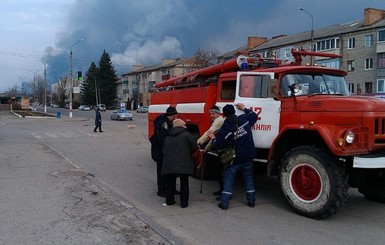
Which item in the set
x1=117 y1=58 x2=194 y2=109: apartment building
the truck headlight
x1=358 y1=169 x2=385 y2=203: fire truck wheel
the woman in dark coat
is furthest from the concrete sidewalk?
x1=117 y1=58 x2=194 y2=109: apartment building

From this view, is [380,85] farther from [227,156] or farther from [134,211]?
[134,211]

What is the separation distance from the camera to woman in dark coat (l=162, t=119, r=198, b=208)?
726cm

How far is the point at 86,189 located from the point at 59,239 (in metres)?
3.32

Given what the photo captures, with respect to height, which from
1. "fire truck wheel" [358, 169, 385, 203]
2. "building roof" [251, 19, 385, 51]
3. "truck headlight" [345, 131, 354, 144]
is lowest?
"fire truck wheel" [358, 169, 385, 203]

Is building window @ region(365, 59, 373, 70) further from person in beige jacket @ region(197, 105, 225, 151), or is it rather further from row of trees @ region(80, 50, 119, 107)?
row of trees @ region(80, 50, 119, 107)

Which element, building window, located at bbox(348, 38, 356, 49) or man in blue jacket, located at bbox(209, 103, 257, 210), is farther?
building window, located at bbox(348, 38, 356, 49)

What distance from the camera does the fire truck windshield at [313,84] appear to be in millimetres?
7477

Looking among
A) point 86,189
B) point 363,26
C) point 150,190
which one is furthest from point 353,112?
point 363,26

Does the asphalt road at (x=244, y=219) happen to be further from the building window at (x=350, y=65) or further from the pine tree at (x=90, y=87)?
the pine tree at (x=90, y=87)

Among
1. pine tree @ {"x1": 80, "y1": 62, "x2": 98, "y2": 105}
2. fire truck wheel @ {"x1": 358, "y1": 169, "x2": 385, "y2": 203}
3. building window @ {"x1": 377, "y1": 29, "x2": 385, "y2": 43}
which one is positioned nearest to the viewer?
fire truck wheel @ {"x1": 358, "y1": 169, "x2": 385, "y2": 203}

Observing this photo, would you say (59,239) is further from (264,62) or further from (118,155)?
(118,155)

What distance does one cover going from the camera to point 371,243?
5.51 metres

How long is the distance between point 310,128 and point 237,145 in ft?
4.20

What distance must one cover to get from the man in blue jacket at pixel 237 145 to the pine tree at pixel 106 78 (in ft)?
341
